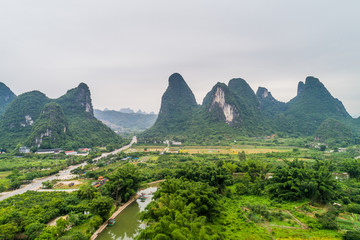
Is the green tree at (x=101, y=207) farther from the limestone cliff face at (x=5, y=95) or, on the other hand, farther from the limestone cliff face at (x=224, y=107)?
the limestone cliff face at (x=5, y=95)

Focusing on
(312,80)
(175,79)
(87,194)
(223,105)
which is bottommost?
(87,194)

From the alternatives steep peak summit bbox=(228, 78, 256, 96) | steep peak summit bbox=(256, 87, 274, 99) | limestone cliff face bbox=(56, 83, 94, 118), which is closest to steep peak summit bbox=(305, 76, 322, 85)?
steep peak summit bbox=(256, 87, 274, 99)

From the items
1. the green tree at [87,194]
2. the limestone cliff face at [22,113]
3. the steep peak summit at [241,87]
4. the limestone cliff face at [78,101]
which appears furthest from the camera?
the steep peak summit at [241,87]

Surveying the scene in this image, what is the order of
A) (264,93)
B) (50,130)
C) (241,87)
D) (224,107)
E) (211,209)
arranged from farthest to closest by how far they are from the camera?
(264,93) → (241,87) → (224,107) → (50,130) → (211,209)

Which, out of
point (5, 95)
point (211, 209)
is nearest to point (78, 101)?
point (5, 95)

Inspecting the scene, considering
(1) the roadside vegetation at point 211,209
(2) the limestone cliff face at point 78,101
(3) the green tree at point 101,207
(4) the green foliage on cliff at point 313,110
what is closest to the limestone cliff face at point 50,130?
(2) the limestone cliff face at point 78,101

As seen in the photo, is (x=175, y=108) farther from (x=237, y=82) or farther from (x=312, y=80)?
(x=312, y=80)

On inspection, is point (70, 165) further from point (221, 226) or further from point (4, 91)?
point (4, 91)
